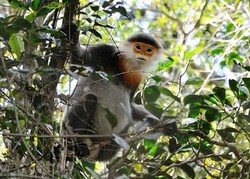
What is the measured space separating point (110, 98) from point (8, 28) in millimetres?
1634

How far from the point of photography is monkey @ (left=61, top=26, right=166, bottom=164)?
353 centimetres

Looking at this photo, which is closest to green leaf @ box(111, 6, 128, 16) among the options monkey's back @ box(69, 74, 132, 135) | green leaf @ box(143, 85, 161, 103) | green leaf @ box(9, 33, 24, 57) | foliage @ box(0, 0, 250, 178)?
foliage @ box(0, 0, 250, 178)

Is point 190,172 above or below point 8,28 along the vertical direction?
below

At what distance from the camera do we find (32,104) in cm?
→ 265

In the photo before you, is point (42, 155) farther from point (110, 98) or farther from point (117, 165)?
point (110, 98)

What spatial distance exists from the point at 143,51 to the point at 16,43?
194 cm

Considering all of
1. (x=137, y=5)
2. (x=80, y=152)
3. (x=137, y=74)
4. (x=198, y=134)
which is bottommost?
(x=80, y=152)

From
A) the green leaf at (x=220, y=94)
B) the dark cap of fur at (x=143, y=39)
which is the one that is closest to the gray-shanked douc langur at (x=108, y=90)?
the dark cap of fur at (x=143, y=39)

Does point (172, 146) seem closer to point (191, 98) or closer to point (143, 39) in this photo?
point (191, 98)

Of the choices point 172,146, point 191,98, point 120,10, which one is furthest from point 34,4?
point 172,146

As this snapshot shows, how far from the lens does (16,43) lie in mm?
2562

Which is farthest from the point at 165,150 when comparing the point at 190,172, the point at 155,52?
the point at 155,52

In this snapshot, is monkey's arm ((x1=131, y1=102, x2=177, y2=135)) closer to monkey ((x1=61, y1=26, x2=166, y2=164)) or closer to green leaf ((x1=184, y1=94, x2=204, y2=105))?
green leaf ((x1=184, y1=94, x2=204, y2=105))

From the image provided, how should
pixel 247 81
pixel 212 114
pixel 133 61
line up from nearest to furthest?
pixel 247 81, pixel 212 114, pixel 133 61
